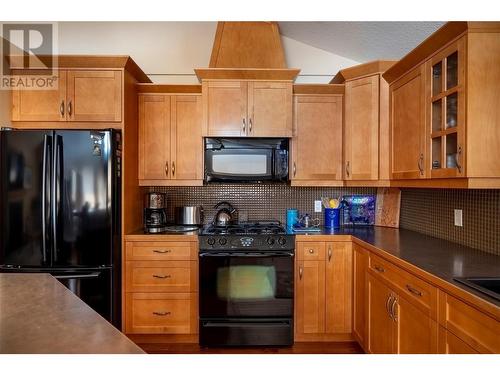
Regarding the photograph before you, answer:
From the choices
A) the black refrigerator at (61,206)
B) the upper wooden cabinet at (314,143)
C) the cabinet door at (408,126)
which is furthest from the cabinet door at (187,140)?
the cabinet door at (408,126)

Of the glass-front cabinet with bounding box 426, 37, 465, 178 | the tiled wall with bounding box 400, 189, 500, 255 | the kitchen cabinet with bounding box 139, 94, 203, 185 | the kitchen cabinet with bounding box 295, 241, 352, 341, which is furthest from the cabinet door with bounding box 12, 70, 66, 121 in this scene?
the tiled wall with bounding box 400, 189, 500, 255

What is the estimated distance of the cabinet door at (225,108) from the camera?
2.81 m

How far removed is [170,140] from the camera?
115 inches

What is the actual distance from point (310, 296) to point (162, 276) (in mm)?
1218

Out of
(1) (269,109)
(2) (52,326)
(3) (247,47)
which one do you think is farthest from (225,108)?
(2) (52,326)

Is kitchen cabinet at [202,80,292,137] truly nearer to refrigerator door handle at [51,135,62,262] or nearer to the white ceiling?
the white ceiling

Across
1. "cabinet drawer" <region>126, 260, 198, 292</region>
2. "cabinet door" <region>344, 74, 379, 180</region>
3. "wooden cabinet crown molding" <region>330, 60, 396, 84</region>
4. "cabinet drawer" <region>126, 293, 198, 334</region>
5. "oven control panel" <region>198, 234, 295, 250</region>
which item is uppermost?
"wooden cabinet crown molding" <region>330, 60, 396, 84</region>

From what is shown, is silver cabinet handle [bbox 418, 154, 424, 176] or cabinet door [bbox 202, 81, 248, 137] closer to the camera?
silver cabinet handle [bbox 418, 154, 424, 176]

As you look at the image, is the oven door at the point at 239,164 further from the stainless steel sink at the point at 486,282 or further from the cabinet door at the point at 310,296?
the stainless steel sink at the point at 486,282

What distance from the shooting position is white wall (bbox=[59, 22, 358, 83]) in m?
3.22

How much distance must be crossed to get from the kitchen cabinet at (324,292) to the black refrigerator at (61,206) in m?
1.52

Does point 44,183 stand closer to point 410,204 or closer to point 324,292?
point 324,292

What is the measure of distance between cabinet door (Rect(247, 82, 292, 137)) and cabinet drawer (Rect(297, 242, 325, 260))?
964 millimetres

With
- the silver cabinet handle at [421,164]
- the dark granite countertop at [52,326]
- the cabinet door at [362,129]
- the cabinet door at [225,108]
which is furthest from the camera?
the cabinet door at [225,108]
